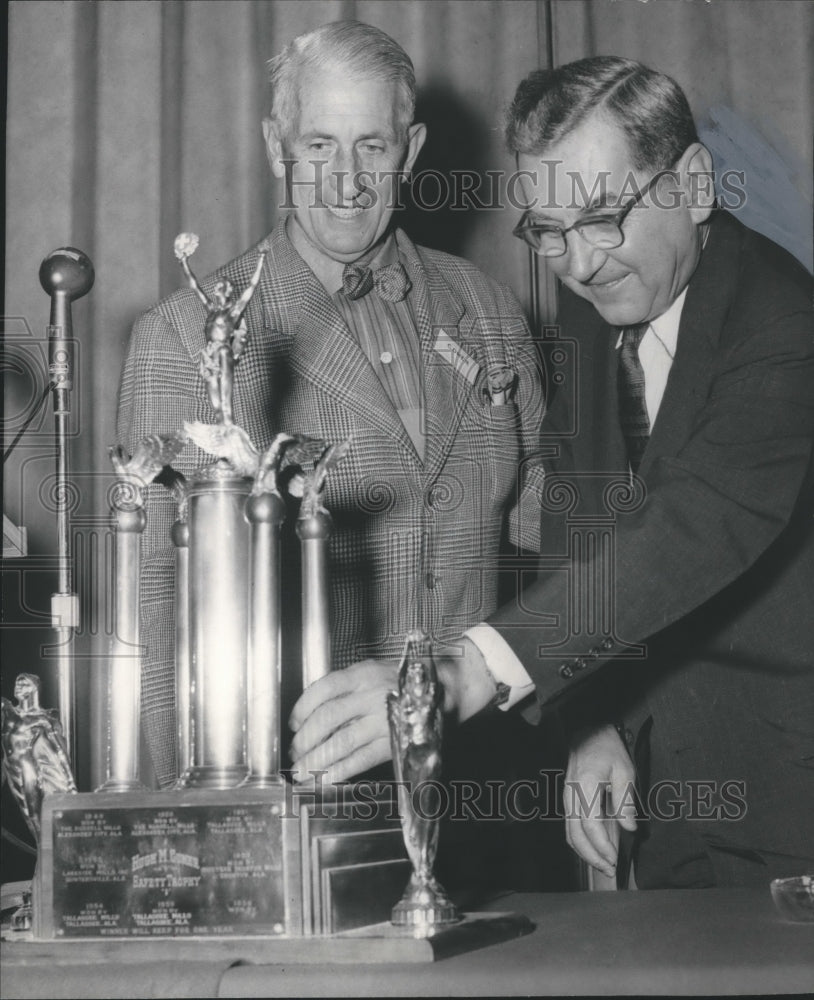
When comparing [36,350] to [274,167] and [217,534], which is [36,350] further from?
[217,534]

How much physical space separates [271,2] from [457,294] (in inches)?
32.2

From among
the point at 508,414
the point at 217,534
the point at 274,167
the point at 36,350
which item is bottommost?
the point at 217,534

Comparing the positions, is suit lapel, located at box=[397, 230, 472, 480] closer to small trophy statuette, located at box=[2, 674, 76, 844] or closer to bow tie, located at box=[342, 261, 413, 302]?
bow tie, located at box=[342, 261, 413, 302]

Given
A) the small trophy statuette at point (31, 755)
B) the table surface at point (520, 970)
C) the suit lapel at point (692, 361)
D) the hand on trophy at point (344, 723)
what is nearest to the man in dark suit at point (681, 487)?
the suit lapel at point (692, 361)

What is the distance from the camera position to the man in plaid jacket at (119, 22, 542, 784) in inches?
78.7

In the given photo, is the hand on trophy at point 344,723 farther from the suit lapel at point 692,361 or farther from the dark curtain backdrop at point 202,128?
the dark curtain backdrop at point 202,128

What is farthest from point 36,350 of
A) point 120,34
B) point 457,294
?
point 457,294

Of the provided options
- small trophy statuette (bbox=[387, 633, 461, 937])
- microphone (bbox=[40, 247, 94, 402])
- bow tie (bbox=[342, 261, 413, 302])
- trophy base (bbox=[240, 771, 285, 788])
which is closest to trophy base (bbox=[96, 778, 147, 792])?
trophy base (bbox=[240, 771, 285, 788])

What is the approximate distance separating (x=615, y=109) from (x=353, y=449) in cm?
63

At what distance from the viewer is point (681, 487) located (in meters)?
1.45

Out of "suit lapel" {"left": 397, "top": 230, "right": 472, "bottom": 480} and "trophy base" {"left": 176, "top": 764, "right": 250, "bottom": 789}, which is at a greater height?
"suit lapel" {"left": 397, "top": 230, "right": 472, "bottom": 480}

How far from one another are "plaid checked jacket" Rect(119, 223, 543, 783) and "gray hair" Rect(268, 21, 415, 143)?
0.72 feet

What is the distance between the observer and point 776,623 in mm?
1597

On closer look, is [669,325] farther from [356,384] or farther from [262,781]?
[262,781]
